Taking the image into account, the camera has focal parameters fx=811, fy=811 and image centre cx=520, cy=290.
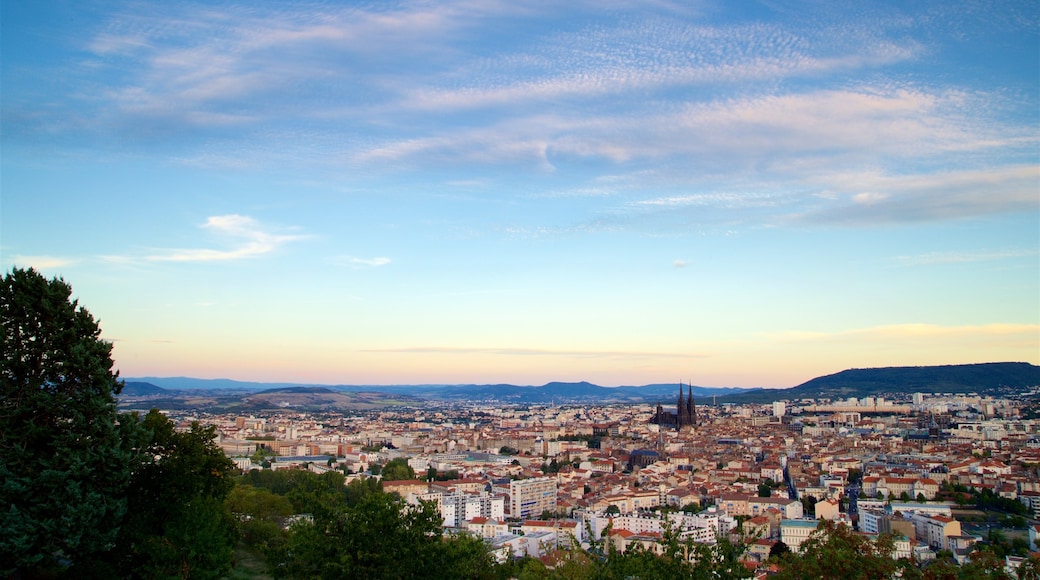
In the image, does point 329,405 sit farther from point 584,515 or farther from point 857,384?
point 584,515

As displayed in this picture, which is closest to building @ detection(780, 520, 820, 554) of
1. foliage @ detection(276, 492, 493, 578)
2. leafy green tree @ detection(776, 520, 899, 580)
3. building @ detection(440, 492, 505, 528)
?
building @ detection(440, 492, 505, 528)

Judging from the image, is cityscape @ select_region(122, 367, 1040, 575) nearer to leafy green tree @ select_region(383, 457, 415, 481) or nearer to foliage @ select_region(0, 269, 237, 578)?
leafy green tree @ select_region(383, 457, 415, 481)

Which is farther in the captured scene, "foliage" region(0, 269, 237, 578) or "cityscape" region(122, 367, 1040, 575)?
"cityscape" region(122, 367, 1040, 575)

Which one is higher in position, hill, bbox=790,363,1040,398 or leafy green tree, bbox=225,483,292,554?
hill, bbox=790,363,1040,398

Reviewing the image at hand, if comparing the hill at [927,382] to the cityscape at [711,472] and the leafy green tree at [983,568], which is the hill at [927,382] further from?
the leafy green tree at [983,568]

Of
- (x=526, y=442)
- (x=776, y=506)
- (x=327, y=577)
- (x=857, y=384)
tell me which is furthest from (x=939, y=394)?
(x=327, y=577)

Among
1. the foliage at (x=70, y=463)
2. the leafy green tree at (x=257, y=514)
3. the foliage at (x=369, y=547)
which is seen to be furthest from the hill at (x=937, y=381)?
the foliage at (x=70, y=463)
